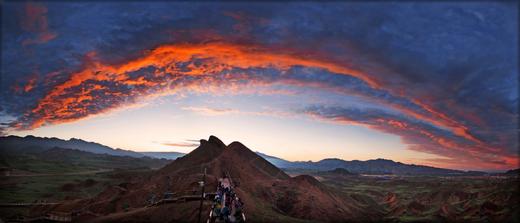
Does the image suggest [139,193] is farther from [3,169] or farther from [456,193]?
[3,169]

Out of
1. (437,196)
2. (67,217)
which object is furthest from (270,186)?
(437,196)

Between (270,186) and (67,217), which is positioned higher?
(270,186)

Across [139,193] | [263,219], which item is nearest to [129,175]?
[139,193]

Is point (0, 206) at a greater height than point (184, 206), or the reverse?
point (184, 206)

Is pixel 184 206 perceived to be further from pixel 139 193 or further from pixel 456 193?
pixel 456 193

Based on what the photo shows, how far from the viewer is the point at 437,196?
9569 centimetres

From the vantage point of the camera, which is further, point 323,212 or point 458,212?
point 458,212

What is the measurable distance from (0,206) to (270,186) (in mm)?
62015

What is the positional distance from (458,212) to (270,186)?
4220 cm

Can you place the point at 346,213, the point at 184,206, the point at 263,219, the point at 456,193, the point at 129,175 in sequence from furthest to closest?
1. the point at 129,175
2. the point at 456,193
3. the point at 346,213
4. the point at 263,219
5. the point at 184,206

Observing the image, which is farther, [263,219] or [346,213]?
[346,213]

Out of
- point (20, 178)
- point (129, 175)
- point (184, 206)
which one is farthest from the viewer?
point (129, 175)

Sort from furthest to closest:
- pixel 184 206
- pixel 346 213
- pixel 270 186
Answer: pixel 270 186 < pixel 346 213 < pixel 184 206

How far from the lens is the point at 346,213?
67438 millimetres
